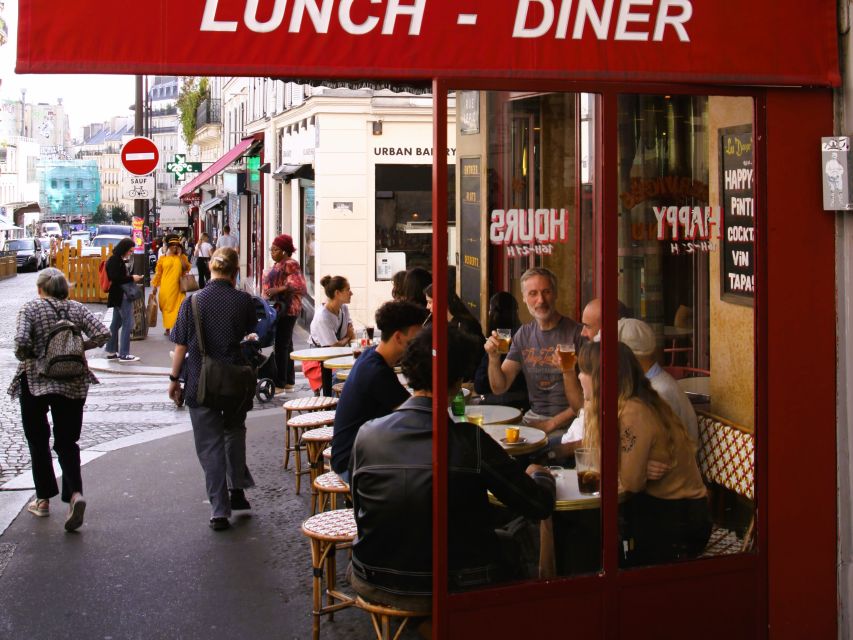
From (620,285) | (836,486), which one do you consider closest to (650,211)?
(620,285)

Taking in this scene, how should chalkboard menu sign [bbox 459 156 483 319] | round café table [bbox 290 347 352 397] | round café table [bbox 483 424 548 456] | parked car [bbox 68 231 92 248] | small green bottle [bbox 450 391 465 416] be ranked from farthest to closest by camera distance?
parked car [bbox 68 231 92 248]
round café table [bbox 290 347 352 397]
small green bottle [bbox 450 391 465 416]
chalkboard menu sign [bbox 459 156 483 319]
round café table [bbox 483 424 548 456]

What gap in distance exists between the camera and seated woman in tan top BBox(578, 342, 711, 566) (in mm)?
4832

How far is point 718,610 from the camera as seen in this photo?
498 centimetres

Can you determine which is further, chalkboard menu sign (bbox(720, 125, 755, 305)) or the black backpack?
the black backpack

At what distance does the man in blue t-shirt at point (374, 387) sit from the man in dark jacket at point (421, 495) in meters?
0.79

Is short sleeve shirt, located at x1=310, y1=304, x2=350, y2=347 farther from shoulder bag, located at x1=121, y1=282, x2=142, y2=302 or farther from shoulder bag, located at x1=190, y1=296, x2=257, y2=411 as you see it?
shoulder bag, located at x1=121, y1=282, x2=142, y2=302

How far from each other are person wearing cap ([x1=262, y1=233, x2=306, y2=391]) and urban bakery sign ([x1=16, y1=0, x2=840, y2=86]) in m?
8.82

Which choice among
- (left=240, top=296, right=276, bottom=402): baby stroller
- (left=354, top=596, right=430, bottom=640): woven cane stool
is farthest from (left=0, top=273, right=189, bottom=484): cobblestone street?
(left=354, top=596, right=430, bottom=640): woven cane stool

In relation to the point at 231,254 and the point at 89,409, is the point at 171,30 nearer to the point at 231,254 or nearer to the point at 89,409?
the point at 231,254

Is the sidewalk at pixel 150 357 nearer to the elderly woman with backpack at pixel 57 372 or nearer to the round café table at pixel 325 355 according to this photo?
the round café table at pixel 325 355

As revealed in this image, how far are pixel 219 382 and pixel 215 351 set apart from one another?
207 millimetres

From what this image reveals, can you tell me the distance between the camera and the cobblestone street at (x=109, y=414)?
33.7 feet

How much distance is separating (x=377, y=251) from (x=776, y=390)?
50.7ft

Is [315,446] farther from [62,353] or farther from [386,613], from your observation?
[386,613]
